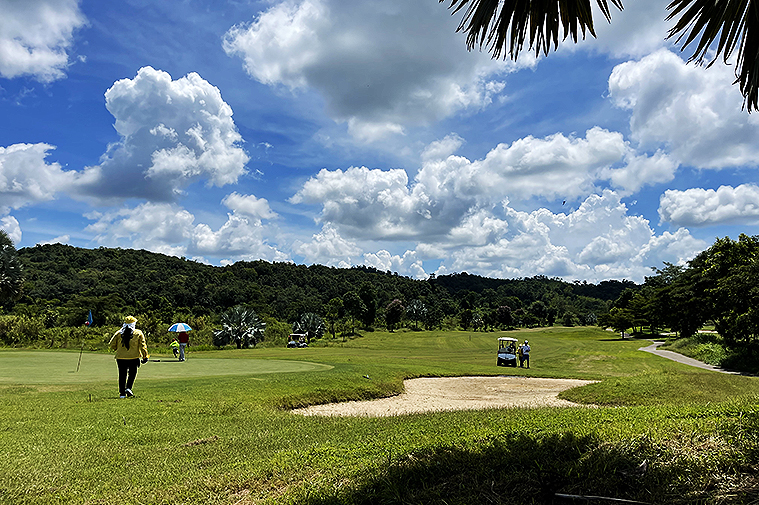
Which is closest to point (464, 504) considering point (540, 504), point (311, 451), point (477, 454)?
point (540, 504)

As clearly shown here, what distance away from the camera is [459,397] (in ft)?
52.9

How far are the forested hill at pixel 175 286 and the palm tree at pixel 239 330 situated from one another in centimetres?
1626

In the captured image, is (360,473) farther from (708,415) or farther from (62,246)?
(62,246)

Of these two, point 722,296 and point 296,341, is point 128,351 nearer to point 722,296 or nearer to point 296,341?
point 722,296

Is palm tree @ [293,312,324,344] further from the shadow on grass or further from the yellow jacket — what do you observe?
the shadow on grass

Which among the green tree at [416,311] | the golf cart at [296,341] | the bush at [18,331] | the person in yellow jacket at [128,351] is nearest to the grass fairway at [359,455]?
the person in yellow jacket at [128,351]

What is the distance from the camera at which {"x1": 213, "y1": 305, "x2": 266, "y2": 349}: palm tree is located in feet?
200

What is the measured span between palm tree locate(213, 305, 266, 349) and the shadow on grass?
58932 millimetres

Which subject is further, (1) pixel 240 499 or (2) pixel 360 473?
(2) pixel 360 473

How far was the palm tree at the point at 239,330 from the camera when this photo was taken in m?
61.0

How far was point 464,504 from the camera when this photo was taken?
4.03 meters

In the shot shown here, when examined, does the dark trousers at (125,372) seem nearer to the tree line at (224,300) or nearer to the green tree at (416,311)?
the tree line at (224,300)

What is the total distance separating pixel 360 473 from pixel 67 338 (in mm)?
47962

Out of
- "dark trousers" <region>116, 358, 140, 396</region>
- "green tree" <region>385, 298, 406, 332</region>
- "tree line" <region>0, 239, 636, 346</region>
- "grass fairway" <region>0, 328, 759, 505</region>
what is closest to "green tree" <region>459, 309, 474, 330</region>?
→ "tree line" <region>0, 239, 636, 346</region>
